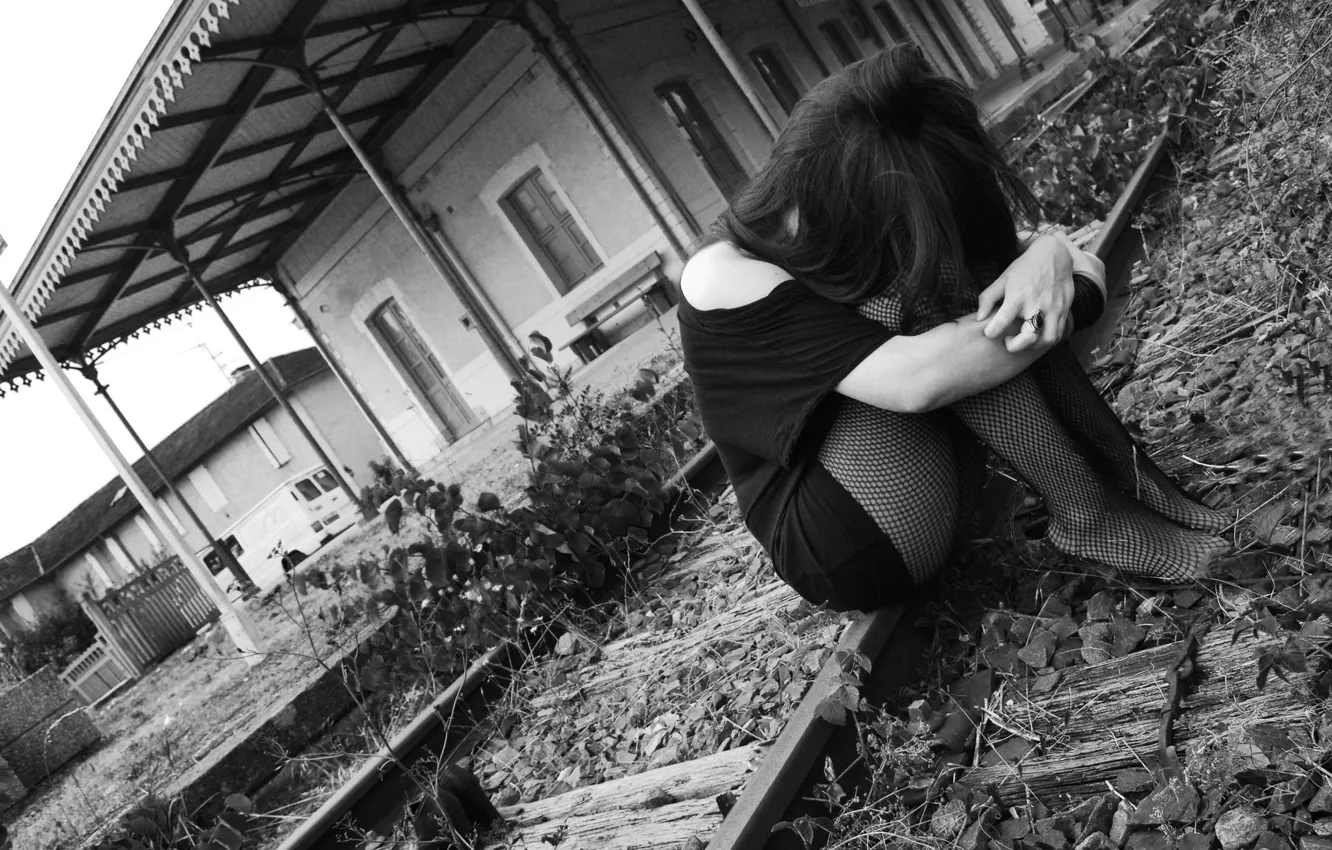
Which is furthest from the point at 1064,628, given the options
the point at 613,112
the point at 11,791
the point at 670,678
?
the point at 613,112

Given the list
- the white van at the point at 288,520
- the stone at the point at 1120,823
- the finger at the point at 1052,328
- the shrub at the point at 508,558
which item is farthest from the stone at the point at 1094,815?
the white van at the point at 288,520

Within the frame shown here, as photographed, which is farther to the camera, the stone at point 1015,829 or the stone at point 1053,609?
the stone at point 1053,609

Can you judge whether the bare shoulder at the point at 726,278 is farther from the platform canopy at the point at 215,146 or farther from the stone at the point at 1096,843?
the platform canopy at the point at 215,146

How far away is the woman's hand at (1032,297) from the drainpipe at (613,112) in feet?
35.8

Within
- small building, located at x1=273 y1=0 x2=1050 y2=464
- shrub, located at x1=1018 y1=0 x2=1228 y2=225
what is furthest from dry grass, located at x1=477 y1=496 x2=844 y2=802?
small building, located at x1=273 y1=0 x2=1050 y2=464

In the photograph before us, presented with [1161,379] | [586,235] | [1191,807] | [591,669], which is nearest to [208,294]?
[586,235]

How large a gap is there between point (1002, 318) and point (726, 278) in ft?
1.71

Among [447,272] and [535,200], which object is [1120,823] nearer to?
[447,272]

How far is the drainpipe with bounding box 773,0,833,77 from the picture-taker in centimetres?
1794

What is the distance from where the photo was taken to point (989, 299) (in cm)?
184

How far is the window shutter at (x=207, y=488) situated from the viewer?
28672 millimetres

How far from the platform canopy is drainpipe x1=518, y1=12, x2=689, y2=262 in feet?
1.40

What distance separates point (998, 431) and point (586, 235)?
12.0 metres

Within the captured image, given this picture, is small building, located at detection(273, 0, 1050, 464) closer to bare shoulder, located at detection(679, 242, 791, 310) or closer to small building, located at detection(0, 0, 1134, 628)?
small building, located at detection(0, 0, 1134, 628)
